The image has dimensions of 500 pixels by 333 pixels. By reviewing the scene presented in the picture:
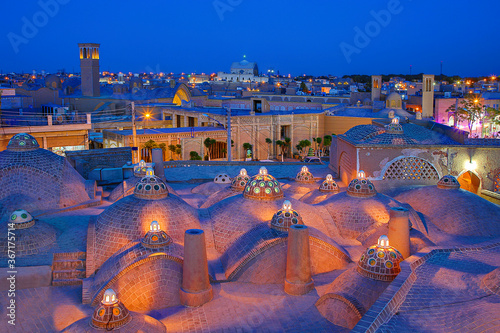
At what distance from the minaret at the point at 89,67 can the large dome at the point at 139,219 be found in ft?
122

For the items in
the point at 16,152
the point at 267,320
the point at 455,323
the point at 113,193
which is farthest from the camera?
the point at 113,193

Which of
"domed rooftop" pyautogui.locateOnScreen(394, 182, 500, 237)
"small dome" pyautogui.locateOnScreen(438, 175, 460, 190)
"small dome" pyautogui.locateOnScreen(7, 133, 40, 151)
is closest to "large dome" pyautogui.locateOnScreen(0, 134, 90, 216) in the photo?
"small dome" pyautogui.locateOnScreen(7, 133, 40, 151)

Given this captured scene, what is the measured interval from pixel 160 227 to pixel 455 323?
7169 mm

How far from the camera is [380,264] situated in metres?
10.3

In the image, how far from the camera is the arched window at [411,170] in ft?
61.3

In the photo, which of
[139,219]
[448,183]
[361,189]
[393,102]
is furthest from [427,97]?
[139,219]

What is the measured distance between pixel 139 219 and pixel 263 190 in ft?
11.4

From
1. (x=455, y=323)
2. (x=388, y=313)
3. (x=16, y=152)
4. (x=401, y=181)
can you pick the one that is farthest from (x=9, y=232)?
(x=401, y=181)

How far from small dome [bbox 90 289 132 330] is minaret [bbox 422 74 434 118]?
34.9 metres

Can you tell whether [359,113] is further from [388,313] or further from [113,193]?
[388,313]

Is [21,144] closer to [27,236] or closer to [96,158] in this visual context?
[27,236]

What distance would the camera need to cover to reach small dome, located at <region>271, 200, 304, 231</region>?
41.1 feet

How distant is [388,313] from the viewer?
26.7ft

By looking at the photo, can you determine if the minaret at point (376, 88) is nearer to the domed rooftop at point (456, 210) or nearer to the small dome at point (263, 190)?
the domed rooftop at point (456, 210)
